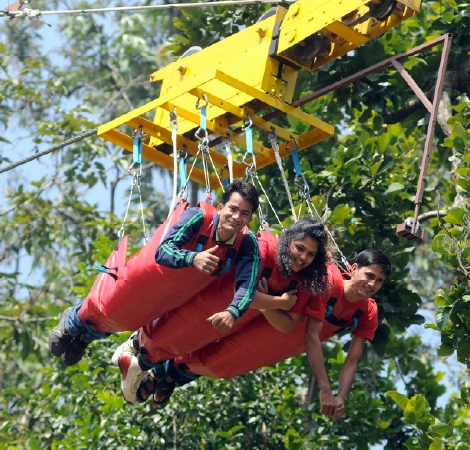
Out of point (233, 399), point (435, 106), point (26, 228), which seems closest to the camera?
point (435, 106)

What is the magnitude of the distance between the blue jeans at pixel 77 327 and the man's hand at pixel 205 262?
58.8 inches

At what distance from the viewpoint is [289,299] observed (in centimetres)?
720

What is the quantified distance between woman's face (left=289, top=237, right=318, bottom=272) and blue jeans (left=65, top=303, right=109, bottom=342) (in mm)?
1549

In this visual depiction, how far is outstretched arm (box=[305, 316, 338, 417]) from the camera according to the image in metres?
7.29

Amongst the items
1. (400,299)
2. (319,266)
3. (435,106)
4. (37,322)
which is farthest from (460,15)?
(37,322)

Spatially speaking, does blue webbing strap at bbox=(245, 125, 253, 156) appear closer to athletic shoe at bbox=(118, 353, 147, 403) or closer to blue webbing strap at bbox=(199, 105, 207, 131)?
blue webbing strap at bbox=(199, 105, 207, 131)

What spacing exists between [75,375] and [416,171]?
3056mm

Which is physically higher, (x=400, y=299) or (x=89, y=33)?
(x=400, y=299)

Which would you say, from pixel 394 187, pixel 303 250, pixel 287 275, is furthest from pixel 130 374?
pixel 394 187

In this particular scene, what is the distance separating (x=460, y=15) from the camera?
10.3m

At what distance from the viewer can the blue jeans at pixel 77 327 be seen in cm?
815

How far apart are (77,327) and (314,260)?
5.51ft

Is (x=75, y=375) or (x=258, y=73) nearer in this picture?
(x=258, y=73)

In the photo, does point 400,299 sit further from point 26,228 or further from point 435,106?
point 26,228
